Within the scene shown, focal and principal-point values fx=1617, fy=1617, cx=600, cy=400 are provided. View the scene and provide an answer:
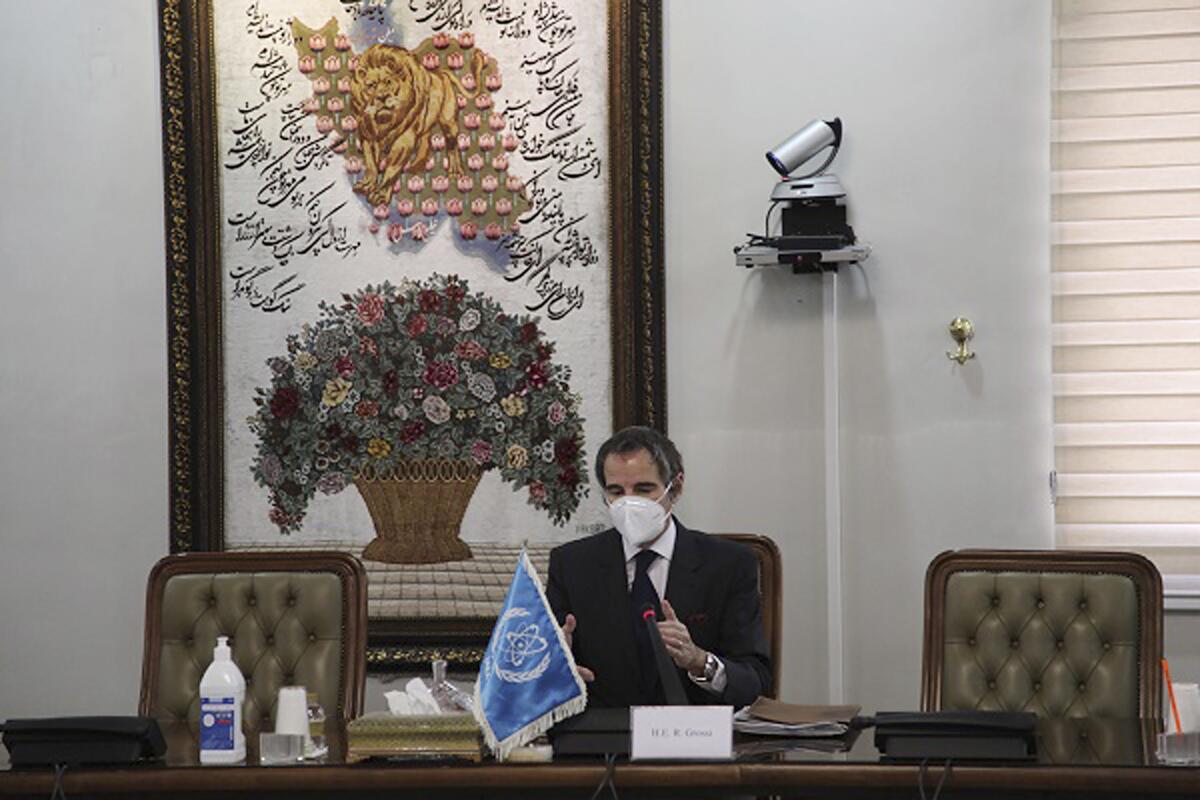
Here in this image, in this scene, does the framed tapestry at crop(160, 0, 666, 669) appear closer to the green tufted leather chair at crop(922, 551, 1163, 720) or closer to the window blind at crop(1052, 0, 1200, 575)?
the window blind at crop(1052, 0, 1200, 575)

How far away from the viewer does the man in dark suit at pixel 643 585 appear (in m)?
3.40

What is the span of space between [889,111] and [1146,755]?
234cm

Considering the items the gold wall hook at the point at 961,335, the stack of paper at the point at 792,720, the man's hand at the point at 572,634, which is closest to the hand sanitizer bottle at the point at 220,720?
the man's hand at the point at 572,634

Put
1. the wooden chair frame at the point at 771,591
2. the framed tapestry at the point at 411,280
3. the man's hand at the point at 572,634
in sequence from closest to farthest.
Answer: the man's hand at the point at 572,634 < the wooden chair frame at the point at 771,591 < the framed tapestry at the point at 411,280

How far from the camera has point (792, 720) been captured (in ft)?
9.65

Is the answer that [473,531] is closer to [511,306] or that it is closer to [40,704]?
[511,306]

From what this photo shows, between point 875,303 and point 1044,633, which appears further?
point 875,303

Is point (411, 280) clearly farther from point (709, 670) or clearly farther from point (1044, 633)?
point (1044, 633)

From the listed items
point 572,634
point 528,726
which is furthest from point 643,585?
point 528,726

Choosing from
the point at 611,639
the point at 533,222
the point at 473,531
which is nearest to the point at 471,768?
the point at 611,639

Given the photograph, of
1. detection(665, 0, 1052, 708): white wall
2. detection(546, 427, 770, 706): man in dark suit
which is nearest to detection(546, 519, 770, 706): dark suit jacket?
detection(546, 427, 770, 706): man in dark suit

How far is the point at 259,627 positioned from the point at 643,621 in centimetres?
89

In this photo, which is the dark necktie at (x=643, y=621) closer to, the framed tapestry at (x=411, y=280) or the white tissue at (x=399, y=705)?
the white tissue at (x=399, y=705)

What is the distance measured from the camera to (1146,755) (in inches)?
105
